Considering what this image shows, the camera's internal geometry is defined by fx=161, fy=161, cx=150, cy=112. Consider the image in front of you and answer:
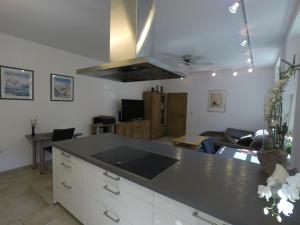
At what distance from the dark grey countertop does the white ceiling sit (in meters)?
1.78

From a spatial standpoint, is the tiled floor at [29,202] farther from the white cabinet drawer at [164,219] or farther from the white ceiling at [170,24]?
the white ceiling at [170,24]

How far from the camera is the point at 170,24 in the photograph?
8.00 feet

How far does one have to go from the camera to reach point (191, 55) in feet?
12.5


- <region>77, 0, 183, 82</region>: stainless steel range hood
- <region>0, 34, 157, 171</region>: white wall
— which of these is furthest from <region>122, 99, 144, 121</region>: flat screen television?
<region>77, 0, 183, 82</region>: stainless steel range hood

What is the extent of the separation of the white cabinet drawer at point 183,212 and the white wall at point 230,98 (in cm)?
522

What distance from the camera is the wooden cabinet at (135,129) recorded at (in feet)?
15.7

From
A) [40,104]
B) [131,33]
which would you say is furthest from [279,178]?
[40,104]

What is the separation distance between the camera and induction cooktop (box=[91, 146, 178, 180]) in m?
1.25

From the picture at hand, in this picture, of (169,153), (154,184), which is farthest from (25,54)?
(154,184)

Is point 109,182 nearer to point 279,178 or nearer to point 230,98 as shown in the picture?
point 279,178

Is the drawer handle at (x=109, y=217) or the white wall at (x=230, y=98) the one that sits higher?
the white wall at (x=230, y=98)

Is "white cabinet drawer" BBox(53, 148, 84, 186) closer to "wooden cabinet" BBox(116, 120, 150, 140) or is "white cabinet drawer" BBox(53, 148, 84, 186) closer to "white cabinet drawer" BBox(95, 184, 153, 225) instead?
"white cabinet drawer" BBox(95, 184, 153, 225)

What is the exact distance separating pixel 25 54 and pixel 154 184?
3.59m

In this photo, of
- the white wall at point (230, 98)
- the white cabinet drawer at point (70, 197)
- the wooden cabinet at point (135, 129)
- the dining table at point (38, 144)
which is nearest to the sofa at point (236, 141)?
the white wall at point (230, 98)
